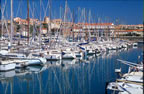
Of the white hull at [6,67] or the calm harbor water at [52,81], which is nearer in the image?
the calm harbor water at [52,81]

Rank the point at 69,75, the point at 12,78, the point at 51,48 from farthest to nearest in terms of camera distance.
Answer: the point at 51,48, the point at 69,75, the point at 12,78

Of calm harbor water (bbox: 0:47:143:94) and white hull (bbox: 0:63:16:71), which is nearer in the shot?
calm harbor water (bbox: 0:47:143:94)

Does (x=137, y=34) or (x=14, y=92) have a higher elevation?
(x=137, y=34)

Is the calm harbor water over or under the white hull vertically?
under

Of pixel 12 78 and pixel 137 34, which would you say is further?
pixel 137 34

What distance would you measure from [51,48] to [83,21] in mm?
19439

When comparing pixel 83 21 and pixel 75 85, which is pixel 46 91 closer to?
pixel 75 85

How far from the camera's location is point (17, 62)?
73.0 ft

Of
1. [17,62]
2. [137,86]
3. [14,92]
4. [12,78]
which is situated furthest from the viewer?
[17,62]

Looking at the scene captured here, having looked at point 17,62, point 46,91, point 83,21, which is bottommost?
point 46,91

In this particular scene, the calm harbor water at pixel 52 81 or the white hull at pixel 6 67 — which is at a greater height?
the white hull at pixel 6 67

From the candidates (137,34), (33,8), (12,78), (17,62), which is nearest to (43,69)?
(17,62)

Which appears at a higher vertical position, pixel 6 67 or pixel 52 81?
pixel 6 67

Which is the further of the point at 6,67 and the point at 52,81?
the point at 6,67
